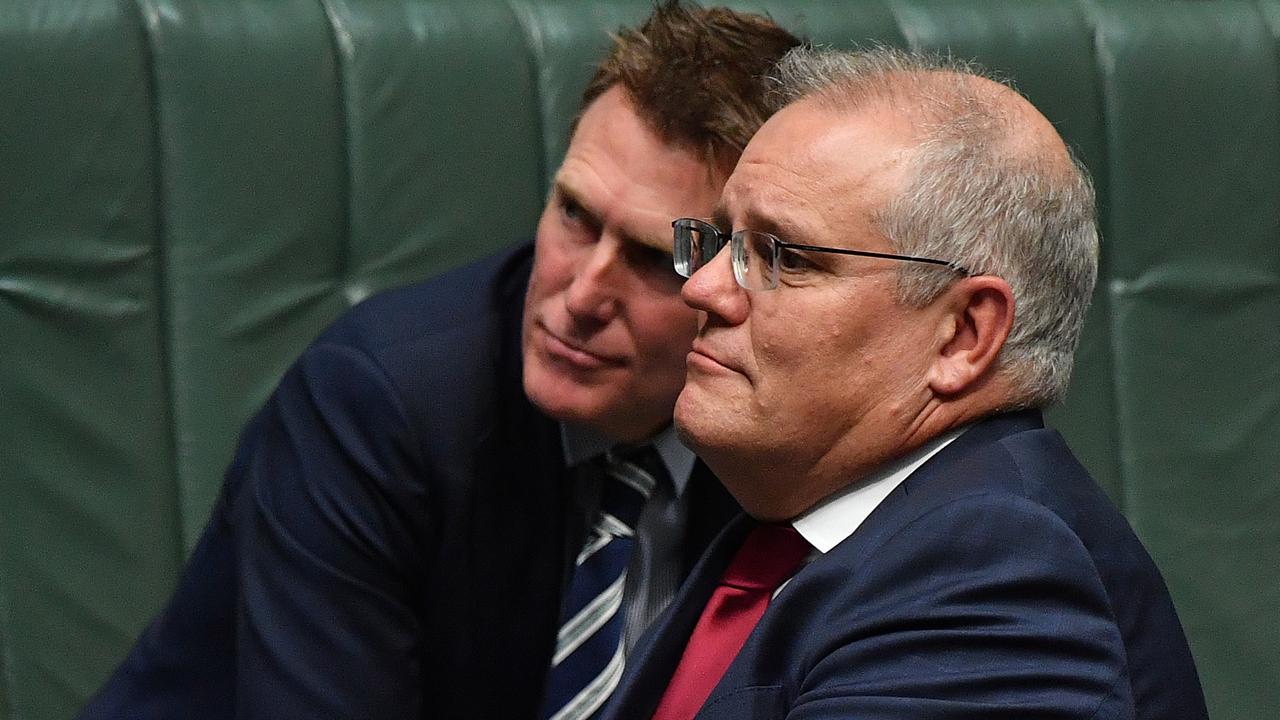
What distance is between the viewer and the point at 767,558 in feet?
4.13

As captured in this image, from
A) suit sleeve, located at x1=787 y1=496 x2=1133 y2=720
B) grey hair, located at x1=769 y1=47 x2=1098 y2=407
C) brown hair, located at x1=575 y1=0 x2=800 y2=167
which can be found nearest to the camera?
suit sleeve, located at x1=787 y1=496 x2=1133 y2=720

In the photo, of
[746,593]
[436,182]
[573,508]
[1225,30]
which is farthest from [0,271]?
[1225,30]

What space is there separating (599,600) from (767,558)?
293mm

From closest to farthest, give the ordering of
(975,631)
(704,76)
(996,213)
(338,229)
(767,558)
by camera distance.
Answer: (975,631)
(996,213)
(767,558)
(704,76)
(338,229)

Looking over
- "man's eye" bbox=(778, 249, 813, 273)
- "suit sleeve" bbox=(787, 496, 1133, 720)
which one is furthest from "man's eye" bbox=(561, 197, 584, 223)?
"suit sleeve" bbox=(787, 496, 1133, 720)

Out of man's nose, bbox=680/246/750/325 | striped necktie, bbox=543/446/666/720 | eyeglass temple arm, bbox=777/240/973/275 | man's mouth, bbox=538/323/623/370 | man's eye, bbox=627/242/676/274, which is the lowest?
striped necktie, bbox=543/446/666/720

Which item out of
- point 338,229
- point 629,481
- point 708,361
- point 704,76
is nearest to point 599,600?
point 629,481

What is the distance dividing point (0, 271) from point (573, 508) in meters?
0.77

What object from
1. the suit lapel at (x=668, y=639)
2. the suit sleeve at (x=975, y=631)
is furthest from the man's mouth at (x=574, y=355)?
the suit sleeve at (x=975, y=631)

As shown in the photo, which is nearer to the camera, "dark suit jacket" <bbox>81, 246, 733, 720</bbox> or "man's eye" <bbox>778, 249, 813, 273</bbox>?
"man's eye" <bbox>778, 249, 813, 273</bbox>

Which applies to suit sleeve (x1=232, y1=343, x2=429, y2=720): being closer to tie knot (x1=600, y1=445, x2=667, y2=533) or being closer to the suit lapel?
tie knot (x1=600, y1=445, x2=667, y2=533)

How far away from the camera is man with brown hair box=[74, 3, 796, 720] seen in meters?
1.44

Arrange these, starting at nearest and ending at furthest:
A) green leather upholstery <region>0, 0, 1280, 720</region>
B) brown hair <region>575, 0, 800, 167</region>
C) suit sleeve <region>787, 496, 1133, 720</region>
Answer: suit sleeve <region>787, 496, 1133, 720</region> → brown hair <region>575, 0, 800, 167</region> → green leather upholstery <region>0, 0, 1280, 720</region>

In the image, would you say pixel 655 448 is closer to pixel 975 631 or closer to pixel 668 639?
pixel 668 639
